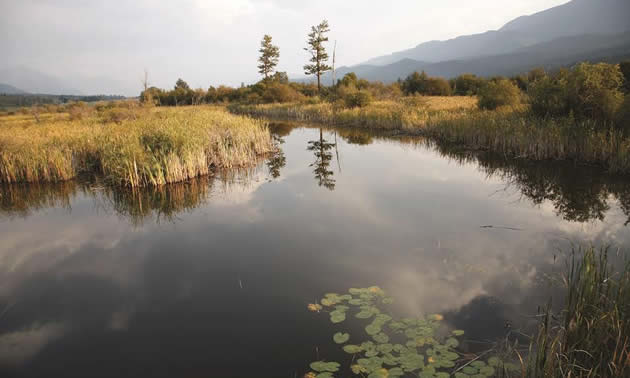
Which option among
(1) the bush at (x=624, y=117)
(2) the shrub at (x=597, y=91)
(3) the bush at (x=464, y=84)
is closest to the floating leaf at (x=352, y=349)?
(1) the bush at (x=624, y=117)

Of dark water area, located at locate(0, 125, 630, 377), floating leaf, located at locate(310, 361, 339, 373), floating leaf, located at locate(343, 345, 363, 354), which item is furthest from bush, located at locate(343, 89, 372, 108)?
floating leaf, located at locate(310, 361, 339, 373)

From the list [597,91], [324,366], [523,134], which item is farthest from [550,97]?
[324,366]

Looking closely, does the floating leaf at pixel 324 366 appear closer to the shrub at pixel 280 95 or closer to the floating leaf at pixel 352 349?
the floating leaf at pixel 352 349

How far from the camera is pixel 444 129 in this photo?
1792 cm

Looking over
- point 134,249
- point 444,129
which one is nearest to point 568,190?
point 444,129

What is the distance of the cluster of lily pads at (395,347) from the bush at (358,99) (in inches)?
1018

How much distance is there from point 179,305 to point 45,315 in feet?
6.15

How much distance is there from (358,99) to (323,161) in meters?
15.6

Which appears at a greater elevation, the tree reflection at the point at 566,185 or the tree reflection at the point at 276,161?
the tree reflection at the point at 276,161

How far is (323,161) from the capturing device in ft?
49.4

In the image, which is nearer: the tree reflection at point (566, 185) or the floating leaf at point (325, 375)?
the floating leaf at point (325, 375)

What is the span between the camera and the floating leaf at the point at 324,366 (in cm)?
354

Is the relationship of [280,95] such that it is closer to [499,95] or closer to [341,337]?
[499,95]

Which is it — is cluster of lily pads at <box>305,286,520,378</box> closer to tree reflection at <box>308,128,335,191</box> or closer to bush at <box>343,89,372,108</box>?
tree reflection at <box>308,128,335,191</box>
